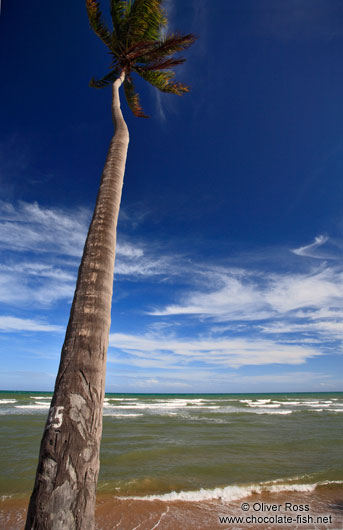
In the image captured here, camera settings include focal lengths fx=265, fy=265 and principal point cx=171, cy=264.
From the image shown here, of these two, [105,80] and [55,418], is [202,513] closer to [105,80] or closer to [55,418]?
[55,418]

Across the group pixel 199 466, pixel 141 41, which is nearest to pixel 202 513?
pixel 199 466

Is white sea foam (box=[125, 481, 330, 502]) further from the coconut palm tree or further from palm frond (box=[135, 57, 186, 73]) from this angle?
palm frond (box=[135, 57, 186, 73])

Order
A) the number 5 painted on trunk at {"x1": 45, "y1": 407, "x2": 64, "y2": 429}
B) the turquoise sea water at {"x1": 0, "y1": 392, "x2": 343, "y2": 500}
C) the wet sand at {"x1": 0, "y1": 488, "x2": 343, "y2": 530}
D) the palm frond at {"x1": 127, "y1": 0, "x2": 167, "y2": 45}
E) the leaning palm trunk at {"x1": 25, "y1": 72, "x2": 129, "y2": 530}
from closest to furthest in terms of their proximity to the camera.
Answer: the leaning palm trunk at {"x1": 25, "y1": 72, "x2": 129, "y2": 530} → the number 5 painted on trunk at {"x1": 45, "y1": 407, "x2": 64, "y2": 429} → the wet sand at {"x1": 0, "y1": 488, "x2": 343, "y2": 530} → the palm frond at {"x1": 127, "y1": 0, "x2": 167, "y2": 45} → the turquoise sea water at {"x1": 0, "y1": 392, "x2": 343, "y2": 500}

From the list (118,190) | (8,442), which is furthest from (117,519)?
(8,442)

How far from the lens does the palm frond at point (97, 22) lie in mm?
6539

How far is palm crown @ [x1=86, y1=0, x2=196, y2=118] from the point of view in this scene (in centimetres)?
624

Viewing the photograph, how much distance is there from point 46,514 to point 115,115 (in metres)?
6.47

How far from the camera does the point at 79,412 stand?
221cm

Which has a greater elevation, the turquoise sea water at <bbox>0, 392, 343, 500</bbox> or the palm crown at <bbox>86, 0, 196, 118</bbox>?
the palm crown at <bbox>86, 0, 196, 118</bbox>

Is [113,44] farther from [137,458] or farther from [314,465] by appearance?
[314,465]

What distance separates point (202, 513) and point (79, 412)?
210 inches

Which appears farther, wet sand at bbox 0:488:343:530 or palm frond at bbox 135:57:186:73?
palm frond at bbox 135:57:186:73

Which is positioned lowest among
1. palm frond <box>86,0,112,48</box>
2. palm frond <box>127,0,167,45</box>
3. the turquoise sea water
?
the turquoise sea water

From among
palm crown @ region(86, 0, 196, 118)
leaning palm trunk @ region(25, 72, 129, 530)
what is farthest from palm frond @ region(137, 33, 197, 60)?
leaning palm trunk @ region(25, 72, 129, 530)
